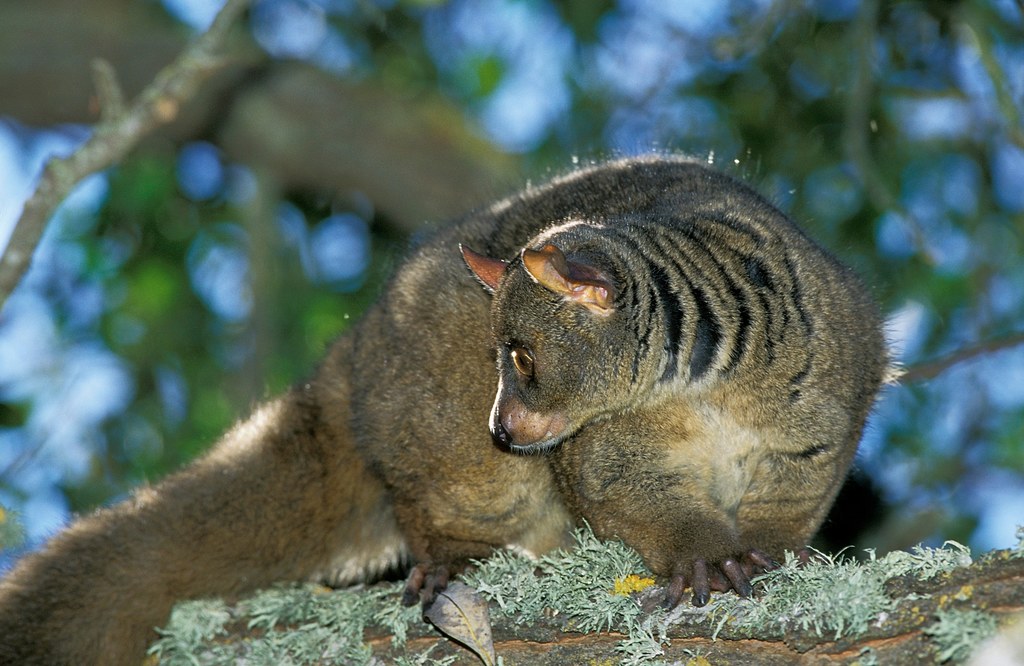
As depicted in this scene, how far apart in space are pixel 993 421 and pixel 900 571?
4.13m

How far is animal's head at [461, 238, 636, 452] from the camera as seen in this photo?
3.87 meters

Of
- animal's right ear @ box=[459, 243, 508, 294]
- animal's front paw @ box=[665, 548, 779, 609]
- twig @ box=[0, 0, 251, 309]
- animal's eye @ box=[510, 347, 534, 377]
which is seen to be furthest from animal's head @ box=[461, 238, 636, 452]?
twig @ box=[0, 0, 251, 309]

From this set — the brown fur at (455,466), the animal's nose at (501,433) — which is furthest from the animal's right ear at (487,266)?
the animal's nose at (501,433)

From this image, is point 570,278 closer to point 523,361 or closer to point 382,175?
point 523,361

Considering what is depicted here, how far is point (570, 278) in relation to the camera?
374 cm

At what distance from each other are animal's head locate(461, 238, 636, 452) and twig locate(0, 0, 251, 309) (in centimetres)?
152

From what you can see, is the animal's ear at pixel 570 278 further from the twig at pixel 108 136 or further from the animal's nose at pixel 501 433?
the twig at pixel 108 136

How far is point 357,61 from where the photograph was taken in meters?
8.87

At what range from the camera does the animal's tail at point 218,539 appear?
4254 mm

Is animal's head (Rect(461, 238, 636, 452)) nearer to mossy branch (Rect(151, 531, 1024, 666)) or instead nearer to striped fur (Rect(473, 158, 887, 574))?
striped fur (Rect(473, 158, 887, 574))

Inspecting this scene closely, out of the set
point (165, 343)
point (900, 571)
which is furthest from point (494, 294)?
point (165, 343)

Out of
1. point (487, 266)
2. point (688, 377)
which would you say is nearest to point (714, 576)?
point (688, 377)

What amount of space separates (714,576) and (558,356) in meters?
0.86

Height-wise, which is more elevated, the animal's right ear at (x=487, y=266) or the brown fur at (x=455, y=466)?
the animal's right ear at (x=487, y=266)
